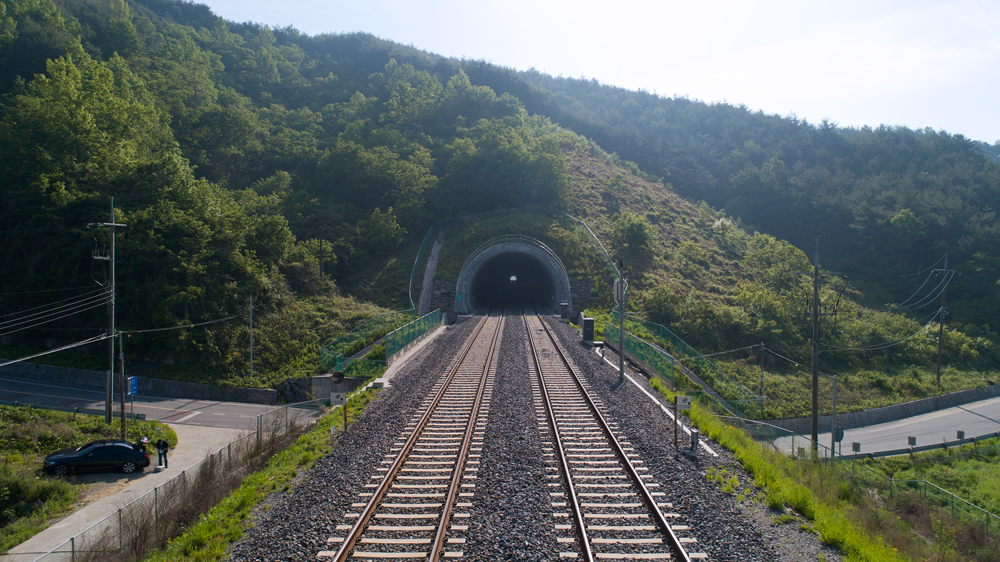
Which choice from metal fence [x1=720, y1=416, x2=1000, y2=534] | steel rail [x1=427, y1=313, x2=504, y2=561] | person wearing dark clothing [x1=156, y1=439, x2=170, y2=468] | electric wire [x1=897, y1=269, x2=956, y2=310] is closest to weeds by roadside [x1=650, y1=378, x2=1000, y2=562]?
metal fence [x1=720, y1=416, x2=1000, y2=534]

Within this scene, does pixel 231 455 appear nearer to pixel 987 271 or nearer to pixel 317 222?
pixel 317 222

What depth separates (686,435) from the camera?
11891 millimetres

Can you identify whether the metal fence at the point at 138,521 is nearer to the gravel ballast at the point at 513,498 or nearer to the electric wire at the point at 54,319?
the gravel ballast at the point at 513,498

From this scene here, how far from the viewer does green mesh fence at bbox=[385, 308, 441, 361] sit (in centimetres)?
2090

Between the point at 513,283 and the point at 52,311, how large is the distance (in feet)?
130

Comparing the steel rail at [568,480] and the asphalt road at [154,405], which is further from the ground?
the steel rail at [568,480]

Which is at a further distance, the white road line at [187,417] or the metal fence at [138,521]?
the white road line at [187,417]

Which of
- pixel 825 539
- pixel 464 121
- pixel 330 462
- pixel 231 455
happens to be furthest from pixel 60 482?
pixel 464 121

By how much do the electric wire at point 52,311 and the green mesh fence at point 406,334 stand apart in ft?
57.7

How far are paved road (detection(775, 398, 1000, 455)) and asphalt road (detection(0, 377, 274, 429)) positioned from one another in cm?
2873

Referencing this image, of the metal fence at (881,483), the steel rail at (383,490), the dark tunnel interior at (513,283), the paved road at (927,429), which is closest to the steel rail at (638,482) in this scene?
the steel rail at (383,490)

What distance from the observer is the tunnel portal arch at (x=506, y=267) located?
38.0m

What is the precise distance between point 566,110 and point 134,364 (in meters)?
82.6

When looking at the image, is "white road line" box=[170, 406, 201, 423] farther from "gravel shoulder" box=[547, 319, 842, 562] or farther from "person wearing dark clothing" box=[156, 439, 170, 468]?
"gravel shoulder" box=[547, 319, 842, 562]
